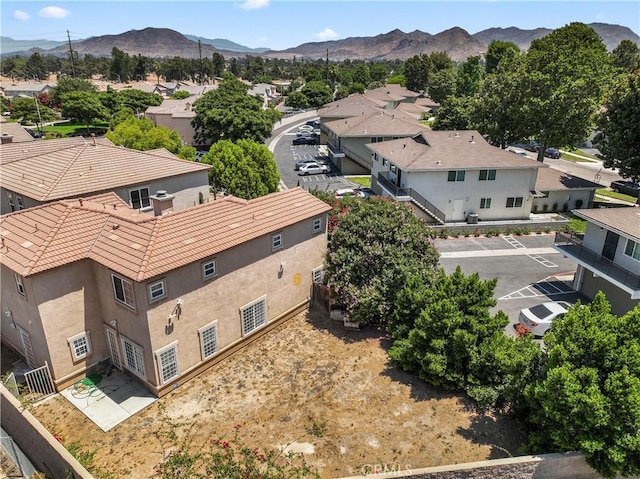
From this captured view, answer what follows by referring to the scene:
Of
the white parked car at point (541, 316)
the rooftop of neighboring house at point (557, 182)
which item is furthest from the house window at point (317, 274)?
the rooftop of neighboring house at point (557, 182)

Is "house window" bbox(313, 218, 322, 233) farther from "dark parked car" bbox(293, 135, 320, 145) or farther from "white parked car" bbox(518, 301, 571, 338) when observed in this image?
"dark parked car" bbox(293, 135, 320, 145)

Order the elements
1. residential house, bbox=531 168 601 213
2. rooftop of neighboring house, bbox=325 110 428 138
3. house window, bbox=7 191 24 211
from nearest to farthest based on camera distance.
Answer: house window, bbox=7 191 24 211
residential house, bbox=531 168 601 213
rooftop of neighboring house, bbox=325 110 428 138

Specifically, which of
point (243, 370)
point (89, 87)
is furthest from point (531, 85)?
point (89, 87)

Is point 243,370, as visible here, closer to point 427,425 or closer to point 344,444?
point 344,444

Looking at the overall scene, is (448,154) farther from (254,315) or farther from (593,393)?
(593,393)

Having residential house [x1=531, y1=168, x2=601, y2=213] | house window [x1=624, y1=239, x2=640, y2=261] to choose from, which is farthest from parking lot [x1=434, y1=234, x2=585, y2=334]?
residential house [x1=531, y1=168, x2=601, y2=213]

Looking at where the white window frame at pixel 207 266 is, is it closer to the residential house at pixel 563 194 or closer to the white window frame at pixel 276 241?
the white window frame at pixel 276 241
